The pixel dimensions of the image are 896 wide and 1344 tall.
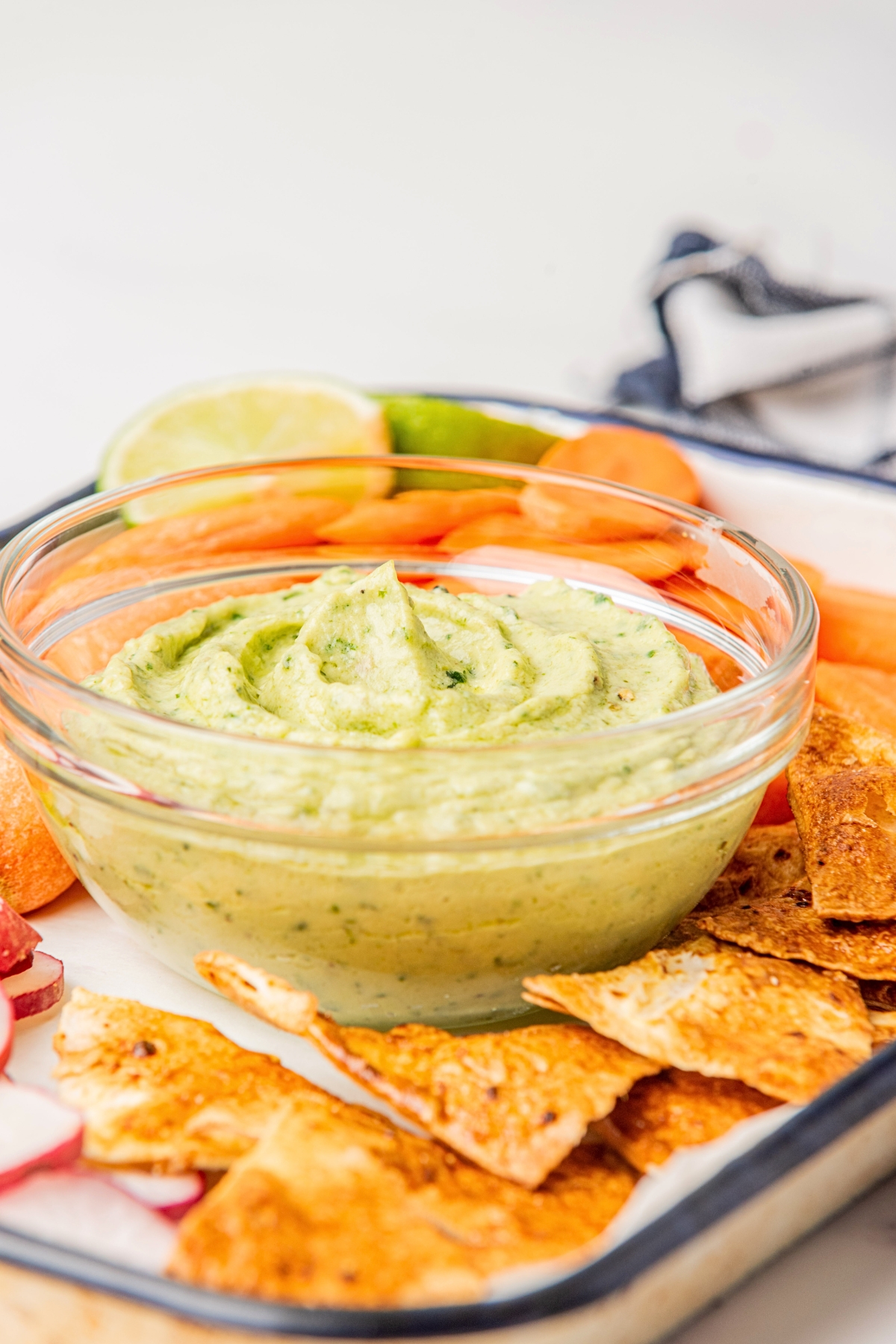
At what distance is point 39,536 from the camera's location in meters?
2.30

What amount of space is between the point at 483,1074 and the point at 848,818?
79 cm

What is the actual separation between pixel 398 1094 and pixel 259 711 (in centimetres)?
56

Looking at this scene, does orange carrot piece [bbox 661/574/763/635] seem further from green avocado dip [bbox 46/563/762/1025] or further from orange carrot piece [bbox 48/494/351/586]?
orange carrot piece [bbox 48/494/351/586]

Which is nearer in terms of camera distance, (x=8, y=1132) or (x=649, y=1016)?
(x=8, y=1132)

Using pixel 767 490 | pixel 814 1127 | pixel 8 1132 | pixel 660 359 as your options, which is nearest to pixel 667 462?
pixel 767 490

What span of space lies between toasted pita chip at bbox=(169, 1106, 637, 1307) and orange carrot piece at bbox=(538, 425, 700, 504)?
208cm

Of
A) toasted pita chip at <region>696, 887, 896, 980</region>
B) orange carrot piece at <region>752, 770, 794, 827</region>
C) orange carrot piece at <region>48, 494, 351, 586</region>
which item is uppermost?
orange carrot piece at <region>48, 494, 351, 586</region>

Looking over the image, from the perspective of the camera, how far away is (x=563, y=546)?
8.79ft

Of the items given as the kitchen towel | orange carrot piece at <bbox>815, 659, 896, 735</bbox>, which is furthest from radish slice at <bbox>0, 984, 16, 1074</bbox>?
the kitchen towel

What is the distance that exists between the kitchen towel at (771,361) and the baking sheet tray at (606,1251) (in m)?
2.82

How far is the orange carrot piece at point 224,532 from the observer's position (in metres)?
2.52

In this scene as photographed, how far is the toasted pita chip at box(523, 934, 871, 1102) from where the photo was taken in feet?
5.21

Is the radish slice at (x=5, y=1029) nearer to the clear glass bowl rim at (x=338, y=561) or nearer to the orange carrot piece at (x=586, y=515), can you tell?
the clear glass bowl rim at (x=338, y=561)

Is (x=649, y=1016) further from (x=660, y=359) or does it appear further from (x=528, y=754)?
(x=660, y=359)
